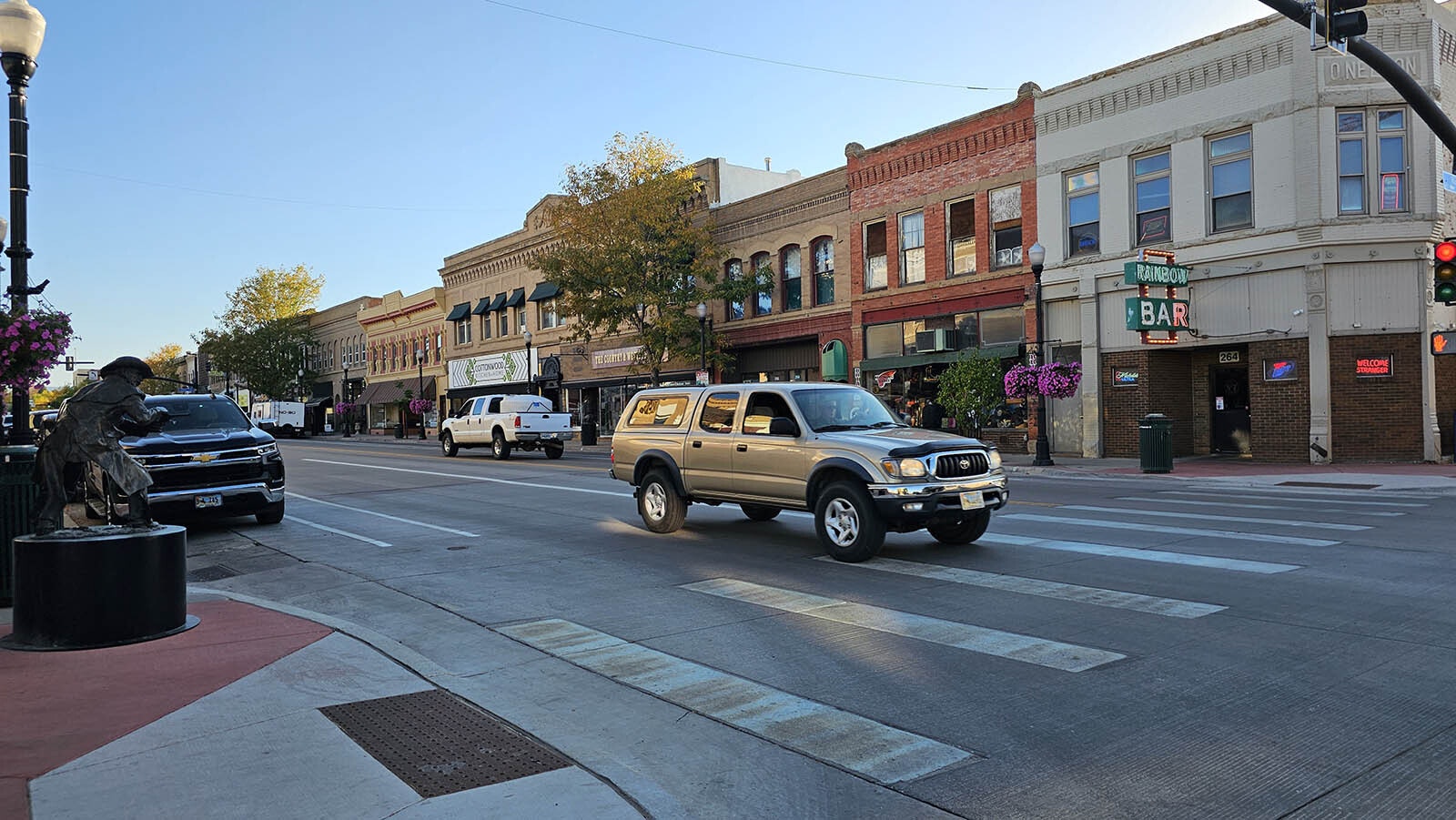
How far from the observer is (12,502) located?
7703 millimetres

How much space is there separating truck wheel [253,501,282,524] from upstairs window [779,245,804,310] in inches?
912

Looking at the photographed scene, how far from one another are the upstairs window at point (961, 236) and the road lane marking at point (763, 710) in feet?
79.6

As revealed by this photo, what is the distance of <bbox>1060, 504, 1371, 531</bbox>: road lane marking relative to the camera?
1153cm

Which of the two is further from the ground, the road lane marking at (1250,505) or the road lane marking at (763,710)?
the road lane marking at (1250,505)

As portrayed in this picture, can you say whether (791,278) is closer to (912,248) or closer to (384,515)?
(912,248)

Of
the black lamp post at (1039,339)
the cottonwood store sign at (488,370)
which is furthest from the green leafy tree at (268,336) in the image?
the black lamp post at (1039,339)

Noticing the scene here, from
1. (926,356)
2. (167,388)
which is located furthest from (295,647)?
(167,388)

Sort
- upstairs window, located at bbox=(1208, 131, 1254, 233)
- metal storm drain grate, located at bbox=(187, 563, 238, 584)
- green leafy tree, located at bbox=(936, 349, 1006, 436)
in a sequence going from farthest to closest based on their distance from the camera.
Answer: green leafy tree, located at bbox=(936, 349, 1006, 436) < upstairs window, located at bbox=(1208, 131, 1254, 233) < metal storm drain grate, located at bbox=(187, 563, 238, 584)

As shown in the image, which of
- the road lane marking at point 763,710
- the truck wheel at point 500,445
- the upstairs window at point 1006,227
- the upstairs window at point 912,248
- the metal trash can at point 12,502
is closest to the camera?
the road lane marking at point 763,710

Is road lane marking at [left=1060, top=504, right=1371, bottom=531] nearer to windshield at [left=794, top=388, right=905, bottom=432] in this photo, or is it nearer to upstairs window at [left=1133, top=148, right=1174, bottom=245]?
windshield at [left=794, top=388, right=905, bottom=432]

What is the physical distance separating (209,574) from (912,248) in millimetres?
24270

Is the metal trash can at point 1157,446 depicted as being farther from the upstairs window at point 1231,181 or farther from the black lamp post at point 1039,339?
the upstairs window at point 1231,181

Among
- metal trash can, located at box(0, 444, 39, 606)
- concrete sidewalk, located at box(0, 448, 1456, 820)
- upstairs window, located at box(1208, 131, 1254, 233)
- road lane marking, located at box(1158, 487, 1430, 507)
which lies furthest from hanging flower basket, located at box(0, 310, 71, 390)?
upstairs window, located at box(1208, 131, 1254, 233)

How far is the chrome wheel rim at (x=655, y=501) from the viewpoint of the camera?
1221 centimetres
